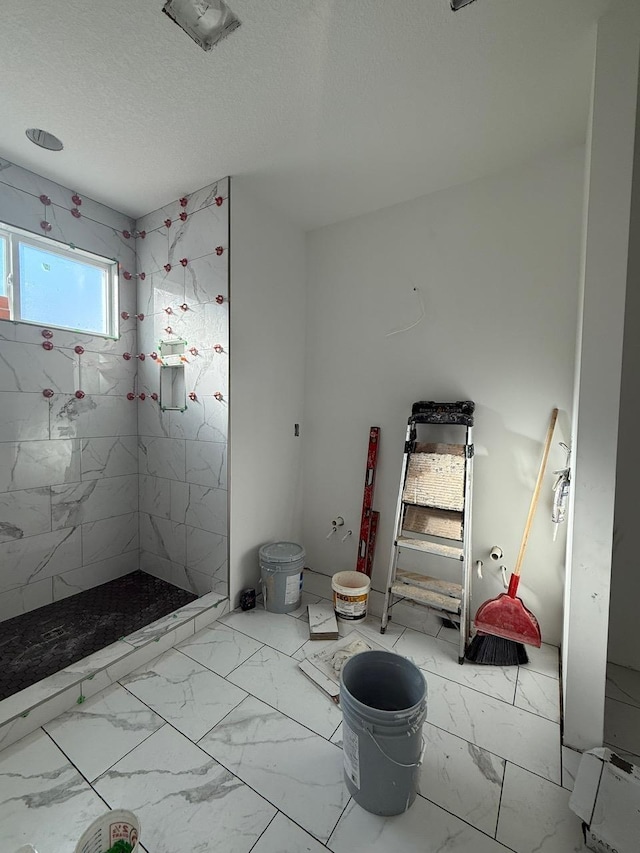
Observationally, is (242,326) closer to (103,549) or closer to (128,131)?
(128,131)

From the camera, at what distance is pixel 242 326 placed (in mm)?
2424

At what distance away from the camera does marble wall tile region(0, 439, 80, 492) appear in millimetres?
2211

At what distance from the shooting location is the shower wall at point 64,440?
2.22m

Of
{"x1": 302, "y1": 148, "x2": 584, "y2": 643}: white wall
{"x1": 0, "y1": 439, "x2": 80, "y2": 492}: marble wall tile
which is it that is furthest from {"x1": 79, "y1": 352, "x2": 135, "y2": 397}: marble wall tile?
{"x1": 302, "y1": 148, "x2": 584, "y2": 643}: white wall

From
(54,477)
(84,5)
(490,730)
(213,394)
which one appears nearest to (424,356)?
(213,394)

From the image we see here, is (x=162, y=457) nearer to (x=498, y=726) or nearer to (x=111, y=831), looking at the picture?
(x=111, y=831)

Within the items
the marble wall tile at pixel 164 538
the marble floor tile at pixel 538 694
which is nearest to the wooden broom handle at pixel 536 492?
the marble floor tile at pixel 538 694

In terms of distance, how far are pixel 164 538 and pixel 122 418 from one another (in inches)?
39.1

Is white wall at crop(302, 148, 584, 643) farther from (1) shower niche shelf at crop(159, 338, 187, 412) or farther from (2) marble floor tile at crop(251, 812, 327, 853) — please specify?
(2) marble floor tile at crop(251, 812, 327, 853)

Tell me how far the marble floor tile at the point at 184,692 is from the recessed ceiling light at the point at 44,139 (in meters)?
2.90

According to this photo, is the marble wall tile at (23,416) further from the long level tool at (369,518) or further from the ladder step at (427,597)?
the ladder step at (427,597)

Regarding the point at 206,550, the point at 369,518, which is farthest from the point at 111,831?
the point at 369,518

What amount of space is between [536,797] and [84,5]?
3274mm

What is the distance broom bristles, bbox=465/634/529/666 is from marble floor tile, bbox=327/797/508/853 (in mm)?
852
